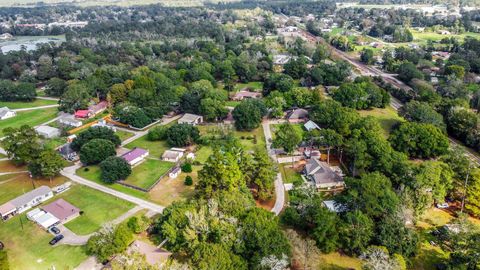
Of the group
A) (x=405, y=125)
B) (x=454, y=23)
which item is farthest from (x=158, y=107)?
(x=454, y=23)

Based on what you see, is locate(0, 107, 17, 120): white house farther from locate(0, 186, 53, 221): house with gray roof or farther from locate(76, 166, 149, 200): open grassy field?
locate(0, 186, 53, 221): house with gray roof

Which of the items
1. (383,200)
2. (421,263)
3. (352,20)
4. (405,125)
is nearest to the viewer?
(421,263)

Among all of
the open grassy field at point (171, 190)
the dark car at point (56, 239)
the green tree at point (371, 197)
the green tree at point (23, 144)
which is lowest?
the open grassy field at point (171, 190)

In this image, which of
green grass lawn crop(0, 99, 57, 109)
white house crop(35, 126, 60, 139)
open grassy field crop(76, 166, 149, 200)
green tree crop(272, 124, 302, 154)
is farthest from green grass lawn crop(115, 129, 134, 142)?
green grass lawn crop(0, 99, 57, 109)

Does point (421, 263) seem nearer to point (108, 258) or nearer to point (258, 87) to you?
point (108, 258)

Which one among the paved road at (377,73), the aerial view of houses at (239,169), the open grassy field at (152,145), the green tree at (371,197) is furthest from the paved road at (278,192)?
the paved road at (377,73)

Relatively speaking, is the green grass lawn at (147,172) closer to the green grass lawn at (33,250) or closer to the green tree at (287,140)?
the green grass lawn at (33,250)
